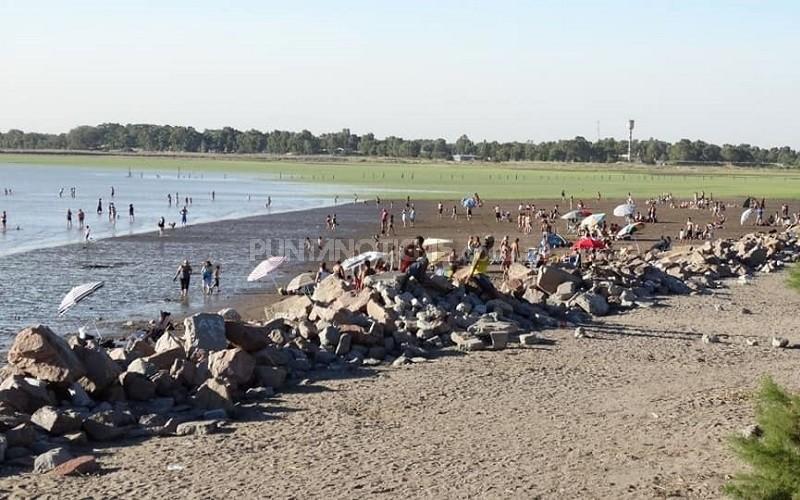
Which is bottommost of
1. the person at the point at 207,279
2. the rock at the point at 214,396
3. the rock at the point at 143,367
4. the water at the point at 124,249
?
the water at the point at 124,249

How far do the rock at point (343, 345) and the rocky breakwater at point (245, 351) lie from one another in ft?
0.06

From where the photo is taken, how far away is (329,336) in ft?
58.5

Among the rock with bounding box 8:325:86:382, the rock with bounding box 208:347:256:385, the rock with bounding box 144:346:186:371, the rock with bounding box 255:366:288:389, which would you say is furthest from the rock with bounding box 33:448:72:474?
the rock with bounding box 255:366:288:389

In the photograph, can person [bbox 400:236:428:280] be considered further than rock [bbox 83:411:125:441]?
Yes

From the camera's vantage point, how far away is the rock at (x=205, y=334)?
16281 millimetres

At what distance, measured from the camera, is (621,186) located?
11350 centimetres

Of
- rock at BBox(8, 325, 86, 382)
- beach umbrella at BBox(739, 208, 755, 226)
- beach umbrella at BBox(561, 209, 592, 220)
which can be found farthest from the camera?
beach umbrella at BBox(739, 208, 755, 226)

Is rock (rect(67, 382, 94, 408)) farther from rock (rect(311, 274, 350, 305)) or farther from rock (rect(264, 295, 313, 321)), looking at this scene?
rock (rect(311, 274, 350, 305))

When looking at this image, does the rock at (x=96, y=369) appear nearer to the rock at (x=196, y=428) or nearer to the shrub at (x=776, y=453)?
the rock at (x=196, y=428)

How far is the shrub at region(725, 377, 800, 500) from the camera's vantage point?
742 cm

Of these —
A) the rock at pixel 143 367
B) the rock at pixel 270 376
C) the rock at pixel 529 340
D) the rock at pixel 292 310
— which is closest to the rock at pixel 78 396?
the rock at pixel 143 367

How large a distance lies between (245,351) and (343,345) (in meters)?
1.97

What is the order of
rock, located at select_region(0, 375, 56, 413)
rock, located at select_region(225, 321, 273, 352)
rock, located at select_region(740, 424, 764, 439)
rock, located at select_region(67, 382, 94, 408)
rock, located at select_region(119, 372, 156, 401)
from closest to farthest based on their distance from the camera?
1. rock, located at select_region(740, 424, 764, 439)
2. rock, located at select_region(0, 375, 56, 413)
3. rock, located at select_region(67, 382, 94, 408)
4. rock, located at select_region(119, 372, 156, 401)
5. rock, located at select_region(225, 321, 273, 352)

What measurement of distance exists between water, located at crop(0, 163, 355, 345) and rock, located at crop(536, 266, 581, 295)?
9.09 meters
